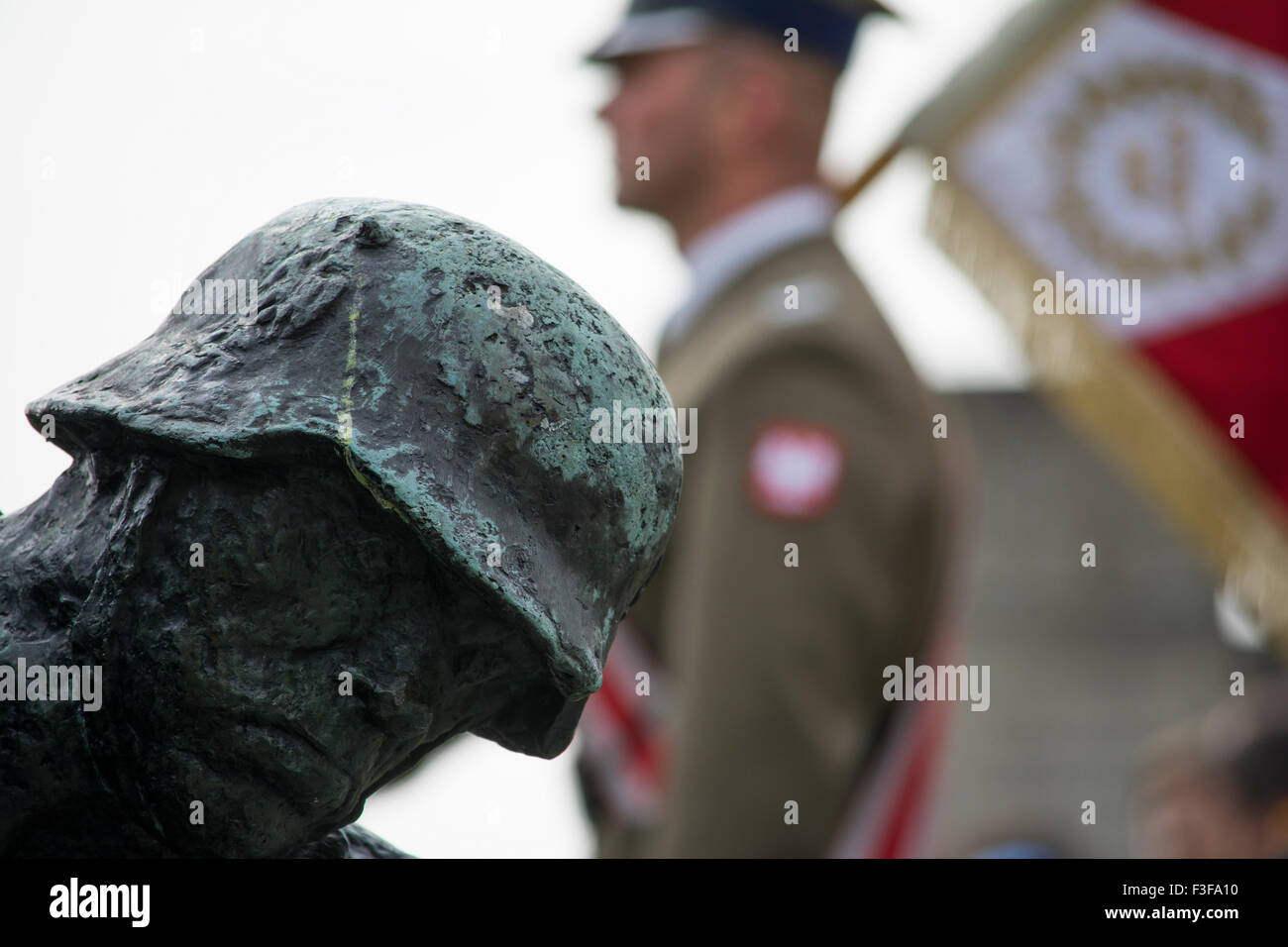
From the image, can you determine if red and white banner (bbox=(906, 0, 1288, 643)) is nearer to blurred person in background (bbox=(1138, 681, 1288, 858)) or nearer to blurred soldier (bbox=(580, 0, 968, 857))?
blurred person in background (bbox=(1138, 681, 1288, 858))

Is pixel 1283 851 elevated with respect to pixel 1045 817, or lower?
elevated

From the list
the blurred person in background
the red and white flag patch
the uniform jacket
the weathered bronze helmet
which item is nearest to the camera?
the weathered bronze helmet

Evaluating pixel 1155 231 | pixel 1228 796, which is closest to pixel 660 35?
pixel 1155 231

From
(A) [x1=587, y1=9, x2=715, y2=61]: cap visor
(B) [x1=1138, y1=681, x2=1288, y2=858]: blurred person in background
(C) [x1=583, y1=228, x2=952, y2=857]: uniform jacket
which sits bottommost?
(B) [x1=1138, y1=681, x2=1288, y2=858]: blurred person in background

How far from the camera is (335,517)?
125 cm

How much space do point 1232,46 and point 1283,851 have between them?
6.07 feet

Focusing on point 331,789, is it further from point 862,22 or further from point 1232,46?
point 1232,46

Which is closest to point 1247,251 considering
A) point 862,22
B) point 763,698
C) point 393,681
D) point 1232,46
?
point 1232,46

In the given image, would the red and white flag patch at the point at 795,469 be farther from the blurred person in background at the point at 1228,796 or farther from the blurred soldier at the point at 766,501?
the blurred person in background at the point at 1228,796

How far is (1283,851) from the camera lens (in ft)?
13.1

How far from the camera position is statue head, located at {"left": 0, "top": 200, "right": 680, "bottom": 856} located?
48.4 inches

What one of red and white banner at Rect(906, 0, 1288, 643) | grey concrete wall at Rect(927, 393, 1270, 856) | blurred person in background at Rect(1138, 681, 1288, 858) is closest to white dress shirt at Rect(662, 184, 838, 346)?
red and white banner at Rect(906, 0, 1288, 643)

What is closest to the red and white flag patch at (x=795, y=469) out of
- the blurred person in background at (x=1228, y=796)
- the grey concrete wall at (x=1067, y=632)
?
the blurred person in background at (x=1228, y=796)

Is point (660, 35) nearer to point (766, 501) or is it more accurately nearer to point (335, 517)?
point (766, 501)
